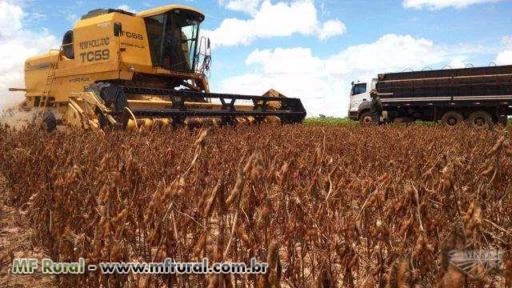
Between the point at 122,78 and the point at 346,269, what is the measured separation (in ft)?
33.9

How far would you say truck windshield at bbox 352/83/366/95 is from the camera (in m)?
23.5

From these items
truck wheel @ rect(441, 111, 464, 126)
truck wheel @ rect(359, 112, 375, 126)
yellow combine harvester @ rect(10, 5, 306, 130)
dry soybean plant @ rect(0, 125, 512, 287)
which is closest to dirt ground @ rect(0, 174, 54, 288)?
dry soybean plant @ rect(0, 125, 512, 287)

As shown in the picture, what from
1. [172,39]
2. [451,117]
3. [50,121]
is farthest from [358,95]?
[50,121]

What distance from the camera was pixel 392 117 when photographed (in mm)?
19656

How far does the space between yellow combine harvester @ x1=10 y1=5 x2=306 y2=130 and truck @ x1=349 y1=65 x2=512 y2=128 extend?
753 centimetres

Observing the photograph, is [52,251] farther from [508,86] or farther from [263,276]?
[508,86]

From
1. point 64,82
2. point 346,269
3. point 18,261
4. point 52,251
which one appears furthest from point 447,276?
point 64,82

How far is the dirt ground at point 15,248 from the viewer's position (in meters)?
2.62

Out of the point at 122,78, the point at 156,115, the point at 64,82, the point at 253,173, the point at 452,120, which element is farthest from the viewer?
the point at 452,120

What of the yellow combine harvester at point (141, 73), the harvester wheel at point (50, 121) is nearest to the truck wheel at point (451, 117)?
the yellow combine harvester at point (141, 73)

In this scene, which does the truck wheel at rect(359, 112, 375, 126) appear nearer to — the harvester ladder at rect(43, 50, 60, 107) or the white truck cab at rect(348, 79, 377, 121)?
the white truck cab at rect(348, 79, 377, 121)

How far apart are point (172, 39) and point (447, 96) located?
38.8ft

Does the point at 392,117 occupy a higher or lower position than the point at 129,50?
lower

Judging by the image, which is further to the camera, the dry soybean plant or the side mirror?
the side mirror
